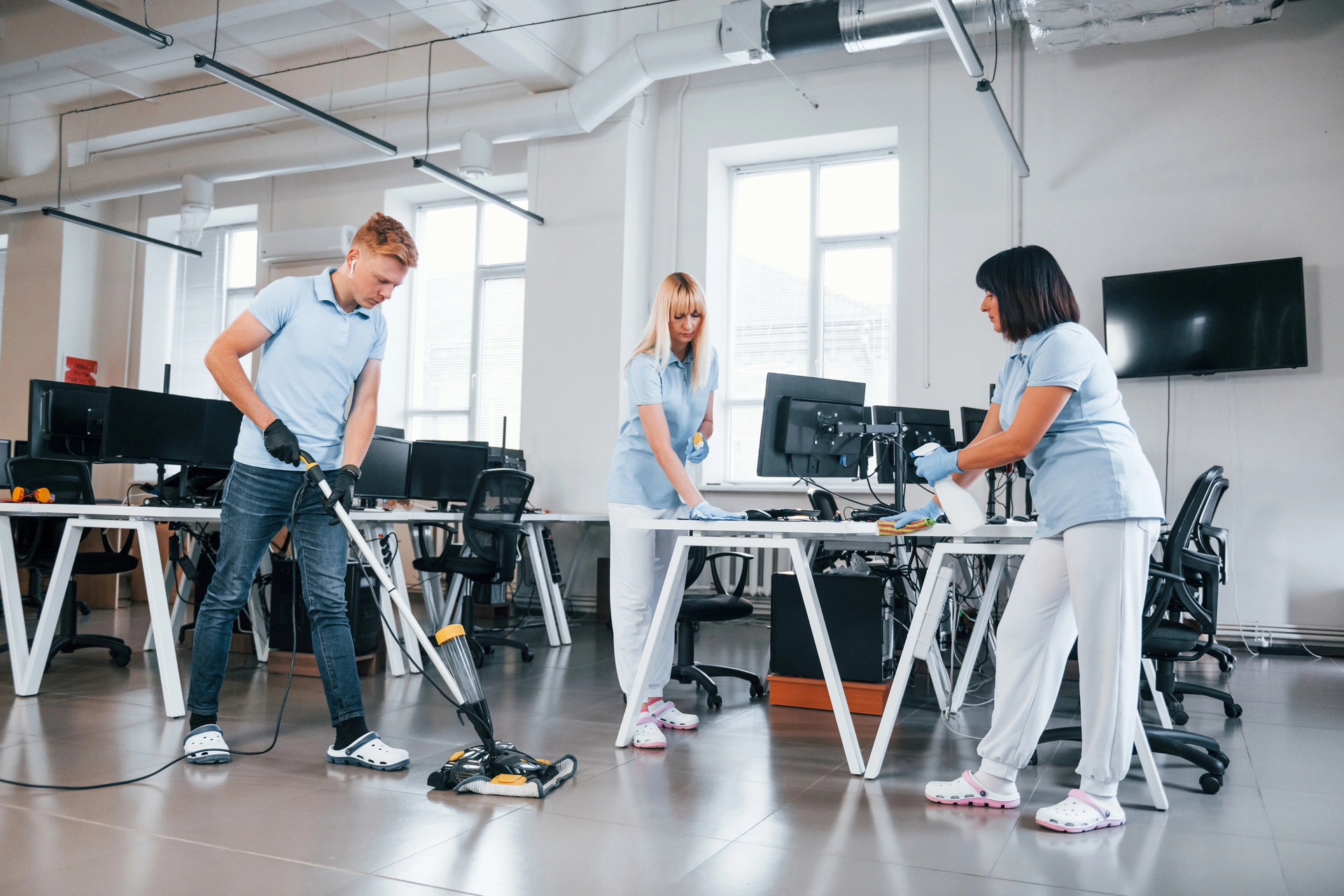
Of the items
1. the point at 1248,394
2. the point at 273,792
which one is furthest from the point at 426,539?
the point at 1248,394

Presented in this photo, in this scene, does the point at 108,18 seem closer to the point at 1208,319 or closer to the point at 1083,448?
the point at 1083,448

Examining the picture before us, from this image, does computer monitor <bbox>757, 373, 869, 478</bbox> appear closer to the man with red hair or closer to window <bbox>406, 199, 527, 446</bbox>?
the man with red hair

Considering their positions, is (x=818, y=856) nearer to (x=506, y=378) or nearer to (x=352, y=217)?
(x=506, y=378)

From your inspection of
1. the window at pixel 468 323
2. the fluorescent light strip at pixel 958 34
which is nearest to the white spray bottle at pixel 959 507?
the fluorescent light strip at pixel 958 34

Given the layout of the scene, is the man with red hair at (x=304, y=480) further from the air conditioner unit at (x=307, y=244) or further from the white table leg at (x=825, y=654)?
the air conditioner unit at (x=307, y=244)

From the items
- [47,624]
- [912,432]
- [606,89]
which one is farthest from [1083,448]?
[606,89]

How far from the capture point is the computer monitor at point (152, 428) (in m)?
4.00

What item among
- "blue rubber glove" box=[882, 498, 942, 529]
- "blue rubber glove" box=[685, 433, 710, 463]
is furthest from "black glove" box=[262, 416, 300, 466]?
"blue rubber glove" box=[882, 498, 942, 529]

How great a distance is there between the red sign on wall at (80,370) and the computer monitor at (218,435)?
203 inches

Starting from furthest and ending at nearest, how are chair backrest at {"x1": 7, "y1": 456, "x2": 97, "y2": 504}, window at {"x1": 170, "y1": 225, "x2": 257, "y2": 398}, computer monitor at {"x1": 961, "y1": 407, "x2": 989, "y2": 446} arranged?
window at {"x1": 170, "y1": 225, "x2": 257, "y2": 398} < computer monitor at {"x1": 961, "y1": 407, "x2": 989, "y2": 446} < chair backrest at {"x1": 7, "y1": 456, "x2": 97, "y2": 504}

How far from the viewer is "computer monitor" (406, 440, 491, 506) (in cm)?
495

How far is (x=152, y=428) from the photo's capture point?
4117mm

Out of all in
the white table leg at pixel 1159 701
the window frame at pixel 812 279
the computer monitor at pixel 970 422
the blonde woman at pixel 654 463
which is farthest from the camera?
the window frame at pixel 812 279

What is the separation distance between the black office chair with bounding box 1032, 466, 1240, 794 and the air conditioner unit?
6709 mm
